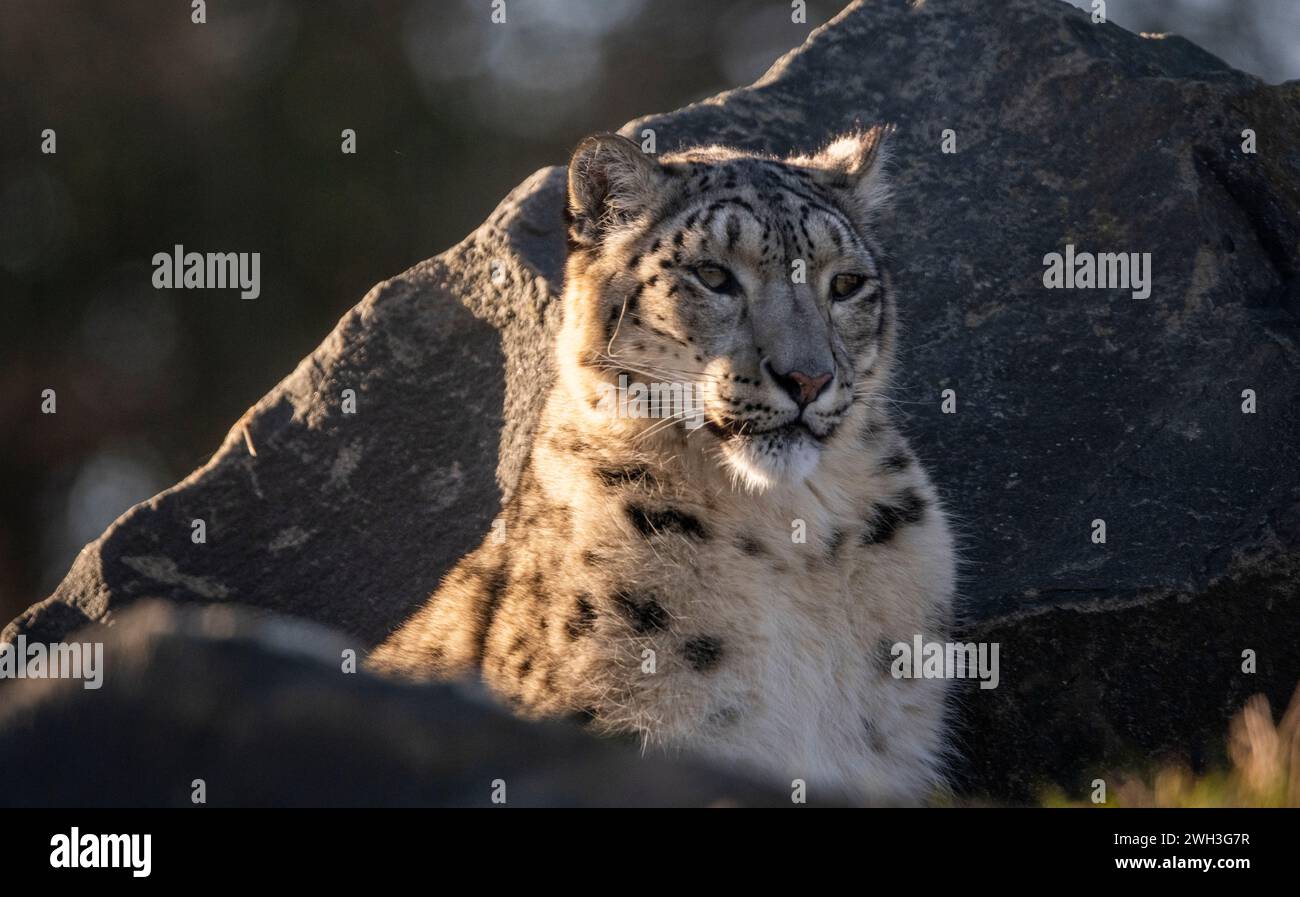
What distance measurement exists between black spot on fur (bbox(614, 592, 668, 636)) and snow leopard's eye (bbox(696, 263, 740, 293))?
4.05 ft

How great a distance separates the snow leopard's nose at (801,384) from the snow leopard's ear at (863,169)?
135cm

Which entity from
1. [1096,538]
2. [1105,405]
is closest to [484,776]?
[1096,538]

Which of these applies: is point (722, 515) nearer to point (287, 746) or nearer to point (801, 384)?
point (801, 384)

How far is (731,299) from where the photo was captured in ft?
20.0

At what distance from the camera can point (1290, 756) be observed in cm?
472

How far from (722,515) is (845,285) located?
1.05 meters

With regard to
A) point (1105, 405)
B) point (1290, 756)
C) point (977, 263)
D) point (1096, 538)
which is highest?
point (977, 263)

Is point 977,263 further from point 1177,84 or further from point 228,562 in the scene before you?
point 228,562

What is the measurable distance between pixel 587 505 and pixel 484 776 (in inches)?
85.4

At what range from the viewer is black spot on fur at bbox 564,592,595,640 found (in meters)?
5.82
